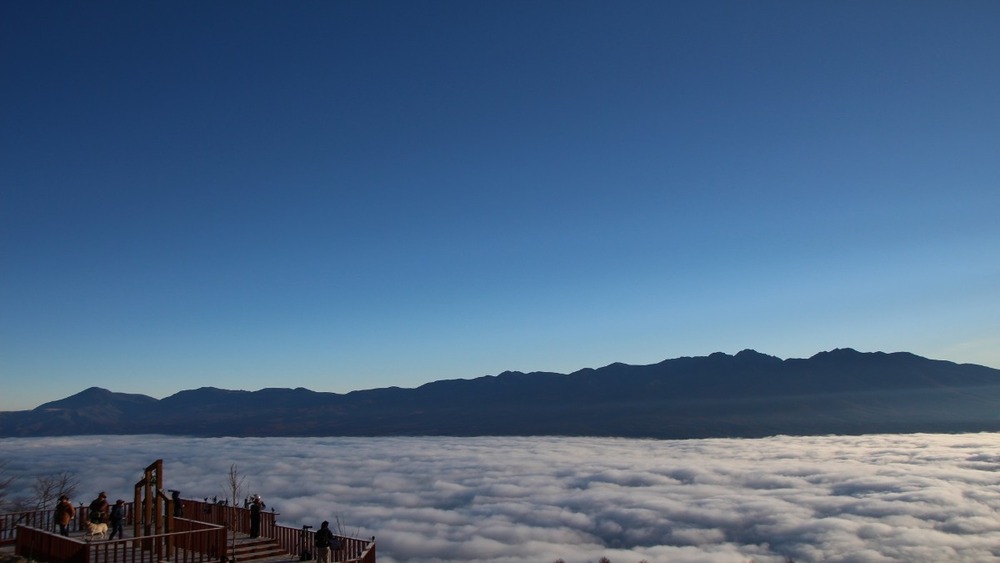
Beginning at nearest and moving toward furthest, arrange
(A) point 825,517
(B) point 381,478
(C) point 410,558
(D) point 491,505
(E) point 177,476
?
1. (C) point 410,558
2. (A) point 825,517
3. (D) point 491,505
4. (E) point 177,476
5. (B) point 381,478

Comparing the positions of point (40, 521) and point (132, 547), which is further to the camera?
point (40, 521)

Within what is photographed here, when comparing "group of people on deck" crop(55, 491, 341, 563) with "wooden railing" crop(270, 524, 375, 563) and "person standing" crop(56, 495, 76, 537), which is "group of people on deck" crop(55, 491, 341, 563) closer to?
"person standing" crop(56, 495, 76, 537)

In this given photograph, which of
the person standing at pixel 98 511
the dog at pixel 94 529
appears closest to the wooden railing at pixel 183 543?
the dog at pixel 94 529

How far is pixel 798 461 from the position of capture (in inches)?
6973

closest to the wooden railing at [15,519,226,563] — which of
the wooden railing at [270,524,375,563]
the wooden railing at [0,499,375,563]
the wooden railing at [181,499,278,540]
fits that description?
the wooden railing at [0,499,375,563]

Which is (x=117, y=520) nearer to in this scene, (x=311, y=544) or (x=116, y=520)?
(x=116, y=520)

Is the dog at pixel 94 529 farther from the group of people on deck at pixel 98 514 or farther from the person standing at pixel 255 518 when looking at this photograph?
the person standing at pixel 255 518

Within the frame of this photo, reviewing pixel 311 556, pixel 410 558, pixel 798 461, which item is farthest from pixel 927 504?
pixel 311 556

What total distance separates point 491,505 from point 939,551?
74671 millimetres

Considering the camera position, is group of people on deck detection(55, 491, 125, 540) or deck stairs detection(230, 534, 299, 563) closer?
group of people on deck detection(55, 491, 125, 540)

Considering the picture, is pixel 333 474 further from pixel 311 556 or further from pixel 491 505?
pixel 311 556

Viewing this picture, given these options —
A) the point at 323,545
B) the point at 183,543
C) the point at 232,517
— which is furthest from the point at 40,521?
the point at 323,545

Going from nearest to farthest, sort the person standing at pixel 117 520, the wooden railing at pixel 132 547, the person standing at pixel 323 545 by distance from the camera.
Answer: the wooden railing at pixel 132 547 → the person standing at pixel 323 545 → the person standing at pixel 117 520

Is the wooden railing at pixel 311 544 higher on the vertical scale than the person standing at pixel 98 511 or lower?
lower
